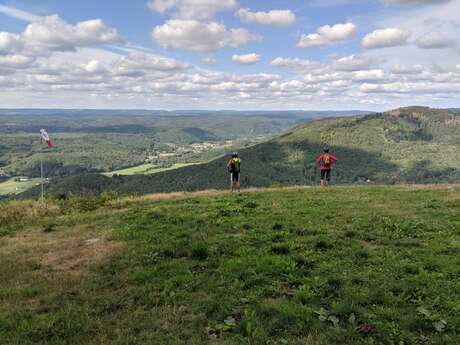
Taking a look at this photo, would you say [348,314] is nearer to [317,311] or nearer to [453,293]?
[317,311]

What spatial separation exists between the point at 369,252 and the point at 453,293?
304 centimetres

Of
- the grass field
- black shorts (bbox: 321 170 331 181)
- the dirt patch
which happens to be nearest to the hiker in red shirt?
black shorts (bbox: 321 170 331 181)

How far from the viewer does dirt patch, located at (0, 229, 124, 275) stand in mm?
11781

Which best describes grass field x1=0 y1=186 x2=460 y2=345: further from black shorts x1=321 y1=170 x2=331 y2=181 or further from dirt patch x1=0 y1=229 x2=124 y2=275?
black shorts x1=321 y1=170 x2=331 y2=181

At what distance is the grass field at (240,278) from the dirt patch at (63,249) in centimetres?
5

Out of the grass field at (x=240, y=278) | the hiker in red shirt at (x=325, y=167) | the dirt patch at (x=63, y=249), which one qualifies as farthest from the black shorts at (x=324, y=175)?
the dirt patch at (x=63, y=249)

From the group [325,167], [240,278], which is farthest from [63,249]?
[325,167]

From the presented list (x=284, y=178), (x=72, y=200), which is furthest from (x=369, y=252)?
(x=284, y=178)

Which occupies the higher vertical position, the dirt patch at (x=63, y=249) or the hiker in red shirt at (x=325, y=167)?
the hiker in red shirt at (x=325, y=167)

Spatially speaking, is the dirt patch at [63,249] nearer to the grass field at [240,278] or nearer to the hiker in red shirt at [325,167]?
the grass field at [240,278]

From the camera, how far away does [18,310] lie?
850 cm

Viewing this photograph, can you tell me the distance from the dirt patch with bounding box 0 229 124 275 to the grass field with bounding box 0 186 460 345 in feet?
0.16

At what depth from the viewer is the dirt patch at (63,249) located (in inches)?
464

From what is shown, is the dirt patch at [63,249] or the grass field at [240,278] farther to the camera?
the dirt patch at [63,249]
